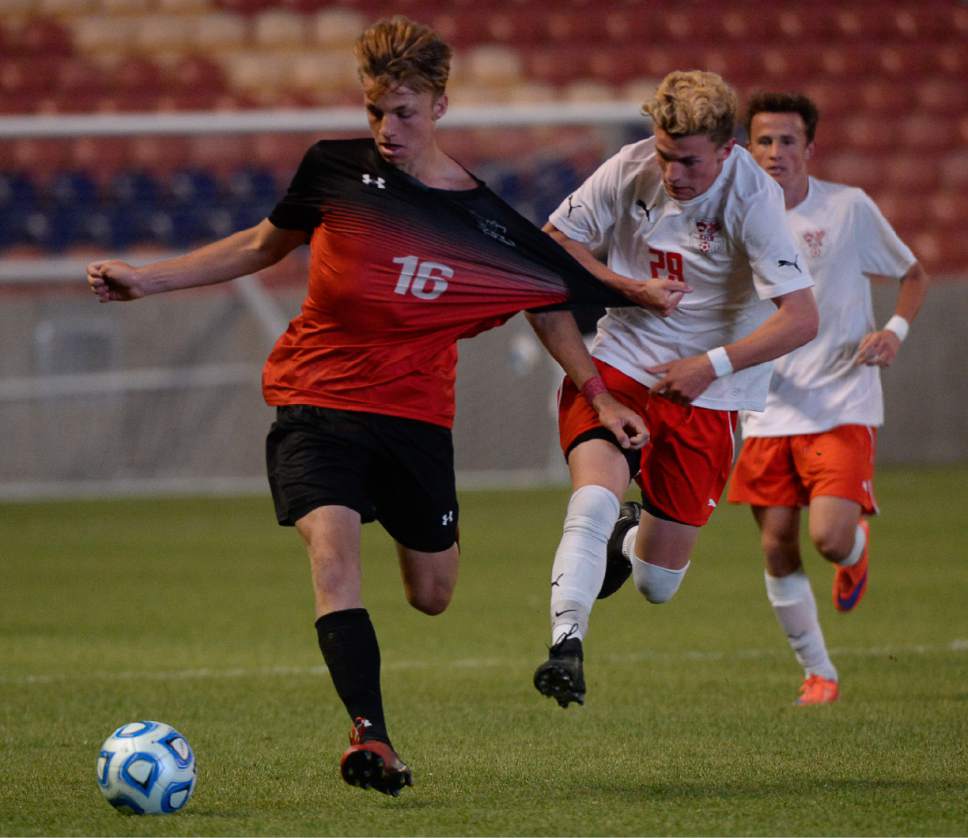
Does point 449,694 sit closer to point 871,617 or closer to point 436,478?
point 436,478

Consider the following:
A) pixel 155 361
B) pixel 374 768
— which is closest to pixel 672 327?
pixel 374 768

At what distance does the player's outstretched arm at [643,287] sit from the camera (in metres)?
4.76

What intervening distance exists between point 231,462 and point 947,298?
7.07 meters

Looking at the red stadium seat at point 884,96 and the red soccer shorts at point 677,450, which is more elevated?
the red soccer shorts at point 677,450

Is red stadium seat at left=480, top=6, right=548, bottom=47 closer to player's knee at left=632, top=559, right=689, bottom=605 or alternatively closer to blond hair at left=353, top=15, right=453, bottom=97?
player's knee at left=632, top=559, right=689, bottom=605

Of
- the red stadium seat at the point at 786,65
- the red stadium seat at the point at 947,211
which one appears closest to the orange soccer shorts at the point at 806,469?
the red stadium seat at the point at 947,211

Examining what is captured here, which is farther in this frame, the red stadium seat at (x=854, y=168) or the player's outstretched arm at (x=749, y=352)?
the red stadium seat at (x=854, y=168)

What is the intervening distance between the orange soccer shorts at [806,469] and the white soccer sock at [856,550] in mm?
97

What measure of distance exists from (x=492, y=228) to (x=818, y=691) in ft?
7.63

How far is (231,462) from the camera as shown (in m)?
14.7

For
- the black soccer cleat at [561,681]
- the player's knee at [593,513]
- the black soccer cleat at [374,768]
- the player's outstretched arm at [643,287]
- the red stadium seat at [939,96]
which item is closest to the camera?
the black soccer cleat at [374,768]

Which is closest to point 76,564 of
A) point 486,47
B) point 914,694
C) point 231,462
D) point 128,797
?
point 231,462

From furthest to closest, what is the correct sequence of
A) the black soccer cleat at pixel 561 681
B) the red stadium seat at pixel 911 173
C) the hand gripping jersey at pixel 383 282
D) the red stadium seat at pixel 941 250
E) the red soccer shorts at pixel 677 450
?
the red stadium seat at pixel 911 173, the red stadium seat at pixel 941 250, the red soccer shorts at pixel 677 450, the hand gripping jersey at pixel 383 282, the black soccer cleat at pixel 561 681

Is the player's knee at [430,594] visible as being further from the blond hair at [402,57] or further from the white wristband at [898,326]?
the white wristband at [898,326]
